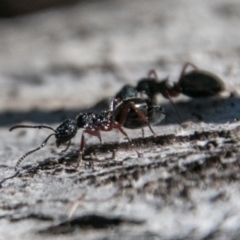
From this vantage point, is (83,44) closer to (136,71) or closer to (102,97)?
(136,71)

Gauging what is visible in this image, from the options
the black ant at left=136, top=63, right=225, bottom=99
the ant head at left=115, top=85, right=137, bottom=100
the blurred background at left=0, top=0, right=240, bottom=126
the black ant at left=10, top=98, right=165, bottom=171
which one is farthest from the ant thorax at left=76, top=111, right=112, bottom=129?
the black ant at left=136, top=63, right=225, bottom=99

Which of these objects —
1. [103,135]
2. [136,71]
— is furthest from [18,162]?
[136,71]

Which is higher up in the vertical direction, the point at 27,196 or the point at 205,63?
→ the point at 205,63

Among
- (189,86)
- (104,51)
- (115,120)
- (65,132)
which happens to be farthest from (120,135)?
(104,51)

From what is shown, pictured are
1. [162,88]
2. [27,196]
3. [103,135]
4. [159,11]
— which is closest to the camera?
[27,196]

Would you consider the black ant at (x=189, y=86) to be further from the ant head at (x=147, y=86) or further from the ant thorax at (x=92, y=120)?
the ant thorax at (x=92, y=120)

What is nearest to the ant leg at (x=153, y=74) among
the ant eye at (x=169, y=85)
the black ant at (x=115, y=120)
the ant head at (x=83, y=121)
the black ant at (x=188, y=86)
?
the black ant at (x=188, y=86)

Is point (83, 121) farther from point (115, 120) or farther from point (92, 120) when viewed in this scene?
point (115, 120)
